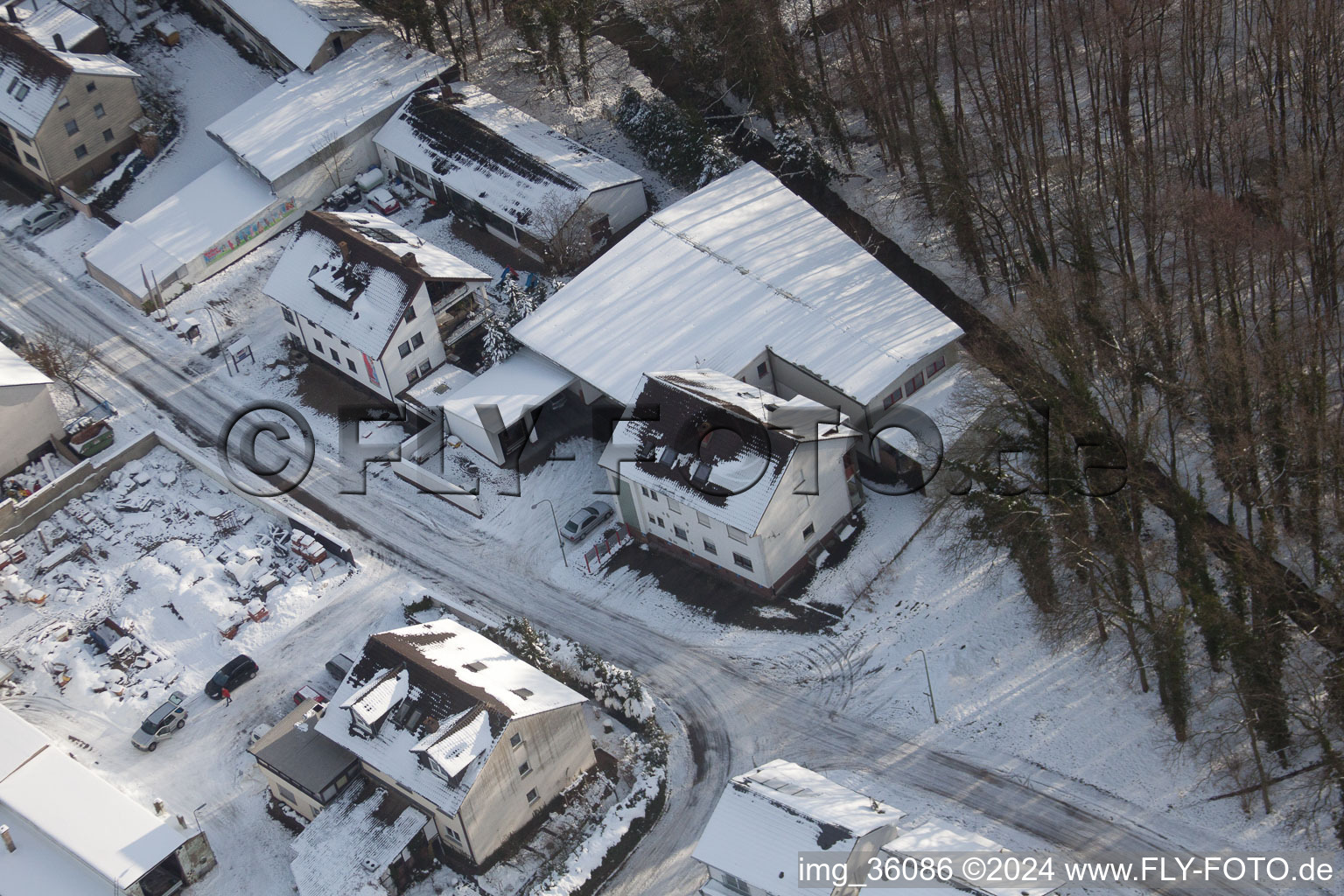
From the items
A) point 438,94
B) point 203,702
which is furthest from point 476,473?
point 438,94

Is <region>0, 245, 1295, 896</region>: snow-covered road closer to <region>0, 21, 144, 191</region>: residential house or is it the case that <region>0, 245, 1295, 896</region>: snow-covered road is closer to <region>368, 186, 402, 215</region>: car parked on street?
<region>368, 186, 402, 215</region>: car parked on street

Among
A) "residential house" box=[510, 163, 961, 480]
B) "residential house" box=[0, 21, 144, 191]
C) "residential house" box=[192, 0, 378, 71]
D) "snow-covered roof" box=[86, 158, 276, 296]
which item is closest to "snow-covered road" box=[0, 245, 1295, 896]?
"snow-covered roof" box=[86, 158, 276, 296]

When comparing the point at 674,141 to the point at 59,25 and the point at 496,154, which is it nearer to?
the point at 496,154

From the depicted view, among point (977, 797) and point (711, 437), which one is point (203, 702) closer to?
point (711, 437)

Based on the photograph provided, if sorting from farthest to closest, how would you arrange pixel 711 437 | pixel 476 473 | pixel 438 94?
pixel 438 94 < pixel 476 473 < pixel 711 437

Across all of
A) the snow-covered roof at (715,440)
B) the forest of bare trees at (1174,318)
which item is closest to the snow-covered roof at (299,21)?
the forest of bare trees at (1174,318)

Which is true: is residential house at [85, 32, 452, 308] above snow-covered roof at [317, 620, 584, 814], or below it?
above

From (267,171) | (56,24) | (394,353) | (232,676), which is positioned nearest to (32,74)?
(56,24)
